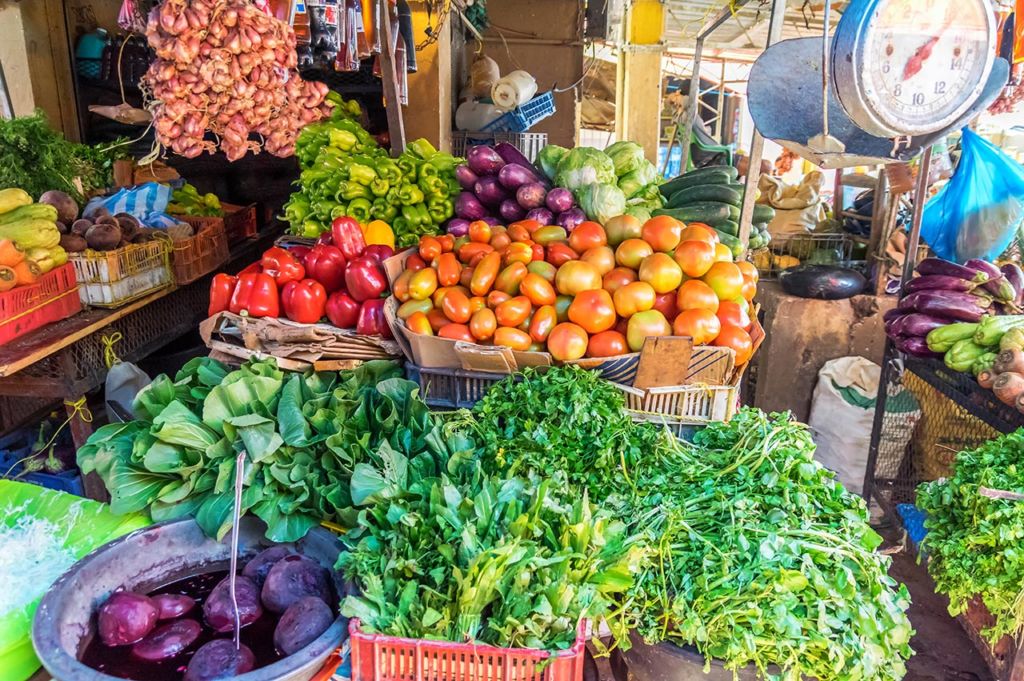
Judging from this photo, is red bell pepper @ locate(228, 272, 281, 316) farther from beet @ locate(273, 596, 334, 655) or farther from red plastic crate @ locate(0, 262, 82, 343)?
beet @ locate(273, 596, 334, 655)

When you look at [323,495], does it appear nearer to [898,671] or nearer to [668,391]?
[668,391]

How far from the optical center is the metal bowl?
1412mm

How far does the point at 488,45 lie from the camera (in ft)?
24.3

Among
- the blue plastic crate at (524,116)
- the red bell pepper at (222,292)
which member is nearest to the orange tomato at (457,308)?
the red bell pepper at (222,292)

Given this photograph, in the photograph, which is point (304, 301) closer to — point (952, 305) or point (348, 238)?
point (348, 238)

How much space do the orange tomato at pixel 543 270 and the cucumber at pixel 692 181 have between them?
1.38m

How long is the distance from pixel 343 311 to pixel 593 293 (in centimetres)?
108

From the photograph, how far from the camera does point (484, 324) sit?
2.47 m

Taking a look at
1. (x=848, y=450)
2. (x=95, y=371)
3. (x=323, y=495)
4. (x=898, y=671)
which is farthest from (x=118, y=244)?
(x=848, y=450)

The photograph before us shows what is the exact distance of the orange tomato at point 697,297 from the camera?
2.40m

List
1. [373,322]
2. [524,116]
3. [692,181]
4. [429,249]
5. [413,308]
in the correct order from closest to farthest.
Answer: [413,308]
[373,322]
[429,249]
[692,181]
[524,116]

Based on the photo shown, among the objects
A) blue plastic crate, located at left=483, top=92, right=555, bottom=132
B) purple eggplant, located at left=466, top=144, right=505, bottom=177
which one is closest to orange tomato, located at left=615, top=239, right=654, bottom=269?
purple eggplant, located at left=466, top=144, right=505, bottom=177

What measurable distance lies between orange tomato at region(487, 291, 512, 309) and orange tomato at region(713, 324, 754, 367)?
79 centimetres

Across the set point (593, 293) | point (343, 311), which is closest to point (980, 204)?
point (593, 293)
